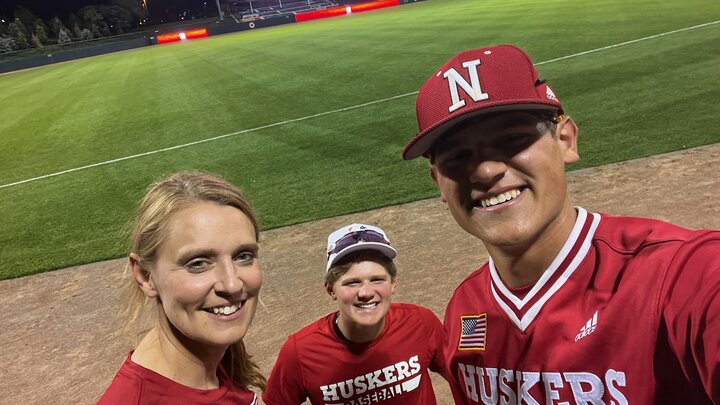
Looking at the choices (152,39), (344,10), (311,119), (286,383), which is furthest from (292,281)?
(344,10)

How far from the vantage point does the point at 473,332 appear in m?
1.86

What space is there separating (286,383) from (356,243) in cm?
82

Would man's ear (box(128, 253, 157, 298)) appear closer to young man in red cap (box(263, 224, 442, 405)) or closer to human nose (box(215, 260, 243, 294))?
human nose (box(215, 260, 243, 294))

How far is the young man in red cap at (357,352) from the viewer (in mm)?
2773

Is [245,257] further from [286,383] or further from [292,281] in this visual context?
[292,281]

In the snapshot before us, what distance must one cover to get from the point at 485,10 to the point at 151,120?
1783 cm

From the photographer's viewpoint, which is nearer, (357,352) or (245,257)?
(245,257)

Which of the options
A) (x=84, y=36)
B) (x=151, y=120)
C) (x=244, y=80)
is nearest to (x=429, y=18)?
(x=244, y=80)

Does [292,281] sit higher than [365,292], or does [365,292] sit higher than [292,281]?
[365,292]

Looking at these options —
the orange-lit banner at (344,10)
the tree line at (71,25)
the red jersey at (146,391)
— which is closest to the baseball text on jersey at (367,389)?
the red jersey at (146,391)

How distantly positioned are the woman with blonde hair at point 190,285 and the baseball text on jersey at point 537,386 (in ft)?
2.91

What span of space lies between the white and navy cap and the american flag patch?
97 cm

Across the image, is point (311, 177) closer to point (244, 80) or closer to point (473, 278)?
point (473, 278)

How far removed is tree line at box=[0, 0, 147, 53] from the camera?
1730 inches
